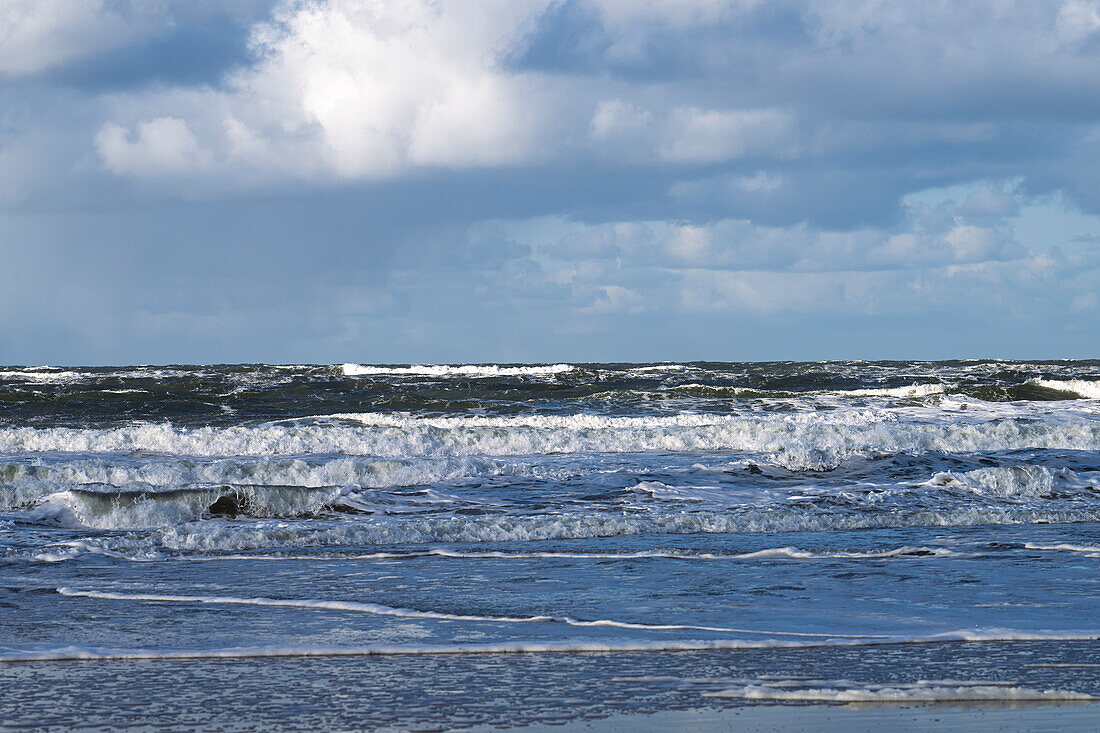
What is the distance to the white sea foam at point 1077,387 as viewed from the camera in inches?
1233

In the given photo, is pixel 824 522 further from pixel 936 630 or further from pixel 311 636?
pixel 311 636

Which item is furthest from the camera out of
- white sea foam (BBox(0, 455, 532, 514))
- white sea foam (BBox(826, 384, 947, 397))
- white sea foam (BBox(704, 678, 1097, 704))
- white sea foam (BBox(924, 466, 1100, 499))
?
white sea foam (BBox(826, 384, 947, 397))

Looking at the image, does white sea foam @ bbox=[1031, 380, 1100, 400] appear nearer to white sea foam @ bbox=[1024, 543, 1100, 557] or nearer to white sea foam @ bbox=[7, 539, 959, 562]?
white sea foam @ bbox=[1024, 543, 1100, 557]

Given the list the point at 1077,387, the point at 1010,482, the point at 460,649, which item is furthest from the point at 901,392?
the point at 460,649

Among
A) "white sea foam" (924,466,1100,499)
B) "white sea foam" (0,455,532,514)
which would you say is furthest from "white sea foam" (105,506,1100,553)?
"white sea foam" (0,455,532,514)

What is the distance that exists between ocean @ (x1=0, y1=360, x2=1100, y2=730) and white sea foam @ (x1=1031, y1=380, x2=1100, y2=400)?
460 inches

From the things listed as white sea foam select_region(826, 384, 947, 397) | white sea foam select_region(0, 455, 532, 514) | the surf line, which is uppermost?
white sea foam select_region(826, 384, 947, 397)

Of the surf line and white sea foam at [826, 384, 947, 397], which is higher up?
white sea foam at [826, 384, 947, 397]

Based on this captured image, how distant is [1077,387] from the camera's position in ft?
105

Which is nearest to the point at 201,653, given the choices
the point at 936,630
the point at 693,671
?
the point at 693,671

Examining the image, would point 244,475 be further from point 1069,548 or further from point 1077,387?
point 1077,387

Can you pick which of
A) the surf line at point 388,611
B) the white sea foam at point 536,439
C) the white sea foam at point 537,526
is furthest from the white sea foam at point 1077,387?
the surf line at point 388,611

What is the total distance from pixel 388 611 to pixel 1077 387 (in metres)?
29.9

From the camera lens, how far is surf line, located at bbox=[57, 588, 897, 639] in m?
6.20
